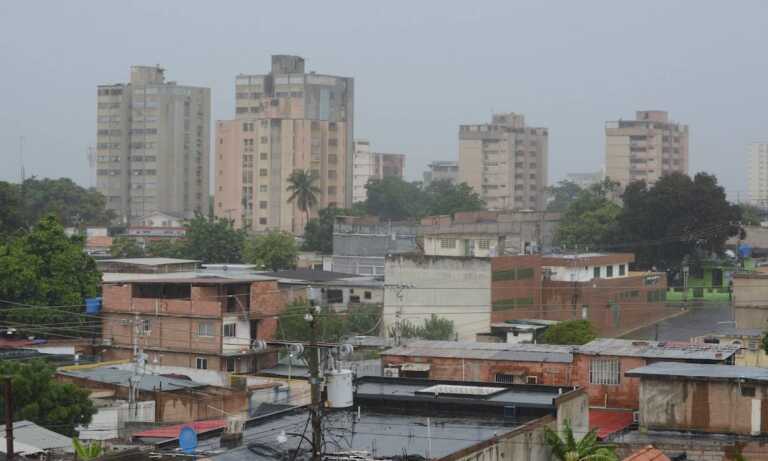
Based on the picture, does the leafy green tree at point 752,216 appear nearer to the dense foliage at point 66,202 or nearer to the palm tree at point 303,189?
the palm tree at point 303,189

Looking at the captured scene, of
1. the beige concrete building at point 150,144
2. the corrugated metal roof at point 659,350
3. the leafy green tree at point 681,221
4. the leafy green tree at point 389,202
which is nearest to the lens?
the corrugated metal roof at point 659,350

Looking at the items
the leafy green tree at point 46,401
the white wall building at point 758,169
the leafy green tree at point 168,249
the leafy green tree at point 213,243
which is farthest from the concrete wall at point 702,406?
the white wall building at point 758,169

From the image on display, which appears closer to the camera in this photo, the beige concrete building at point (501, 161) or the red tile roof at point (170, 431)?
the red tile roof at point (170, 431)

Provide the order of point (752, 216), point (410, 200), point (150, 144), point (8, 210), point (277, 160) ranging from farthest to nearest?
point (410, 200) → point (150, 144) → point (277, 160) → point (752, 216) → point (8, 210)

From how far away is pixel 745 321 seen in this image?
1550 inches

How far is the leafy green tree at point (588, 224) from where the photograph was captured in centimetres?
7131

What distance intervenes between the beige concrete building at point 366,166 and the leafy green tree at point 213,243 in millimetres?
62648

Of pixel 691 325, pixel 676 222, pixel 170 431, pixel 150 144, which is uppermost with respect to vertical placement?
pixel 150 144

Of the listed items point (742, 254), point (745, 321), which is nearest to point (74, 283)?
point (745, 321)

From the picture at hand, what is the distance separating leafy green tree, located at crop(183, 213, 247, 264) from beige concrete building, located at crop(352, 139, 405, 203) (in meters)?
62.6

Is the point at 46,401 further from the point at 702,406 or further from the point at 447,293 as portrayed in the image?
the point at 447,293

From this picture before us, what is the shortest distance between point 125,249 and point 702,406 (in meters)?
56.8

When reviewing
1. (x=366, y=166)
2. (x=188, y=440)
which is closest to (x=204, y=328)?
(x=188, y=440)

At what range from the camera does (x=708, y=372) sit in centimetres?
2025
